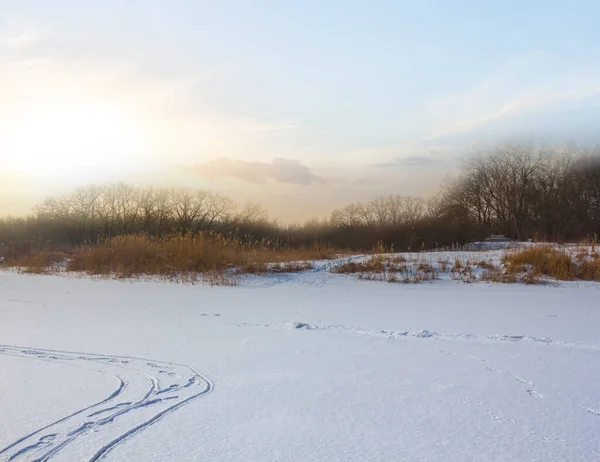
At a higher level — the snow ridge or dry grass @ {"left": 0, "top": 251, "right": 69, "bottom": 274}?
dry grass @ {"left": 0, "top": 251, "right": 69, "bottom": 274}

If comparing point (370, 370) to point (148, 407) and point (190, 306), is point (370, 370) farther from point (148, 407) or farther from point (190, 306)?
point (190, 306)

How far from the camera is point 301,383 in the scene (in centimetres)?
369

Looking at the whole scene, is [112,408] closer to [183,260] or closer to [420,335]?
[420,335]

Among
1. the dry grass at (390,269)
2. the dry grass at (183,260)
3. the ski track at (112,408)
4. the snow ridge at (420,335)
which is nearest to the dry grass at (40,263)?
the dry grass at (183,260)

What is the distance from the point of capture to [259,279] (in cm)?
1123

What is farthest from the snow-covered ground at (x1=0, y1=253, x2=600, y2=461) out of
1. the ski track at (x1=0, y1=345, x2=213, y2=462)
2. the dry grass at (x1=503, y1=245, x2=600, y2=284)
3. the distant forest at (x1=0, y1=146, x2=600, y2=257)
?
the distant forest at (x1=0, y1=146, x2=600, y2=257)

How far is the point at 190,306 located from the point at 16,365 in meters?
3.76

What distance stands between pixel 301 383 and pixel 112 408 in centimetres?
131

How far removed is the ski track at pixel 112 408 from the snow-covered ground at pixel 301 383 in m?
0.01

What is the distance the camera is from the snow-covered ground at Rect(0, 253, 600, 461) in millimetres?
2549

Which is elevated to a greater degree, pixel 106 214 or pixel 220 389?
pixel 106 214

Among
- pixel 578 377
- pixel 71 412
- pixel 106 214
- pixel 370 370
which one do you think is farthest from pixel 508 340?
pixel 106 214

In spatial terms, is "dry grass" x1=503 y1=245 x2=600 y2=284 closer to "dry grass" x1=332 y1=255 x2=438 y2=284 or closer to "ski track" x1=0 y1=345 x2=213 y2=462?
"dry grass" x1=332 y1=255 x2=438 y2=284

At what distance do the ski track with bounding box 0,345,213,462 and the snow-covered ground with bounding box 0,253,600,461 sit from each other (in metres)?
0.01
